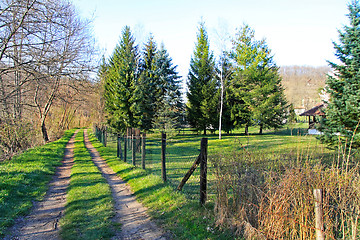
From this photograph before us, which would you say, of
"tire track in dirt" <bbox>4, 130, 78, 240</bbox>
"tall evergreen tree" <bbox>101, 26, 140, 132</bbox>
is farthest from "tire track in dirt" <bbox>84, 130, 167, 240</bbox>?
"tall evergreen tree" <bbox>101, 26, 140, 132</bbox>

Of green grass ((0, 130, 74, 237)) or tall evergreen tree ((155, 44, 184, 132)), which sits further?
tall evergreen tree ((155, 44, 184, 132))

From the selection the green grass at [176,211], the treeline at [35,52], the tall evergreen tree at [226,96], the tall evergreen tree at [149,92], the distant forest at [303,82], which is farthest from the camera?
the distant forest at [303,82]

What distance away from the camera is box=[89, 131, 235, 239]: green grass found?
4.19m

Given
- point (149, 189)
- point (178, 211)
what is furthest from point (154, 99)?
point (178, 211)

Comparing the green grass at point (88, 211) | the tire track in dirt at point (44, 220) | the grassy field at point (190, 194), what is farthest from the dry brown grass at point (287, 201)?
the tire track in dirt at point (44, 220)

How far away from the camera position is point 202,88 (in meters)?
33.0

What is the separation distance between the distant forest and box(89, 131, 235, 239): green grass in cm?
4682

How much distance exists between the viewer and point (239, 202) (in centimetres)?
417

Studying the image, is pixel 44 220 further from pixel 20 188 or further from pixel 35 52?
pixel 35 52

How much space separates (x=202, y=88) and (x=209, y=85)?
1.07 metres

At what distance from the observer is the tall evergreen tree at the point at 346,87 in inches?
428

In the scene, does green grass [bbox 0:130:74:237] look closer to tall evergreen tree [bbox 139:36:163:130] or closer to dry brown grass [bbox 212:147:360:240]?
dry brown grass [bbox 212:147:360:240]

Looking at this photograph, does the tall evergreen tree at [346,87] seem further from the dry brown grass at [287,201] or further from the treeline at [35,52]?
the treeline at [35,52]

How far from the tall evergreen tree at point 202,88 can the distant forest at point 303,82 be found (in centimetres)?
2168
